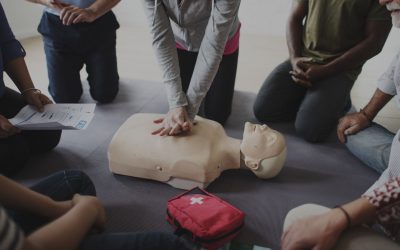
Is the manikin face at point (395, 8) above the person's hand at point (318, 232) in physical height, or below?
above

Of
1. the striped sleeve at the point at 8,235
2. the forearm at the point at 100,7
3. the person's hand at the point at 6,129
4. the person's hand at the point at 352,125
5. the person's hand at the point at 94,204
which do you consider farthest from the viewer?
the forearm at the point at 100,7

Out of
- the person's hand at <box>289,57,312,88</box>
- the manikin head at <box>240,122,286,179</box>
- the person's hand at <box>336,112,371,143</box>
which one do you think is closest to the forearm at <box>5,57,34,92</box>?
the manikin head at <box>240,122,286,179</box>

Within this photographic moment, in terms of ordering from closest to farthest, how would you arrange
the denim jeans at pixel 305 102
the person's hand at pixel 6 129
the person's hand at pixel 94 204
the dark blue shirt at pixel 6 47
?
1. the person's hand at pixel 94 204
2. the person's hand at pixel 6 129
3. the dark blue shirt at pixel 6 47
4. the denim jeans at pixel 305 102

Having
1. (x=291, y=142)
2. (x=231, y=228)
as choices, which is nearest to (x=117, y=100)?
(x=291, y=142)

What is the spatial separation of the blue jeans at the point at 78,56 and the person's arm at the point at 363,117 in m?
1.21

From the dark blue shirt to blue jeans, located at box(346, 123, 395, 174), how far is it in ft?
4.67

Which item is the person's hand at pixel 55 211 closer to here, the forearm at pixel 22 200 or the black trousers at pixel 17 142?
the forearm at pixel 22 200

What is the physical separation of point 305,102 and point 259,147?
1.66ft

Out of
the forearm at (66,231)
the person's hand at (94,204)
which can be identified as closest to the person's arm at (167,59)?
the person's hand at (94,204)

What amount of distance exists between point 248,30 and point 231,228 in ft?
8.29

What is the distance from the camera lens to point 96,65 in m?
1.87

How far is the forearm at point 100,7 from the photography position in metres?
1.69

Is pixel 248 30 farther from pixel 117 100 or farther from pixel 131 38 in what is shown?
pixel 117 100

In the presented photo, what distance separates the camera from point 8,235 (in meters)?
0.48
